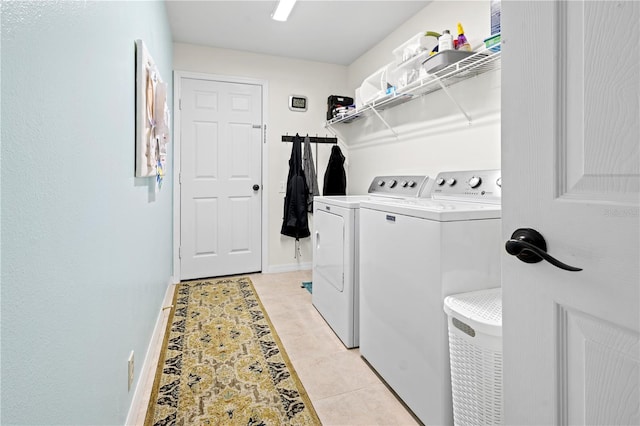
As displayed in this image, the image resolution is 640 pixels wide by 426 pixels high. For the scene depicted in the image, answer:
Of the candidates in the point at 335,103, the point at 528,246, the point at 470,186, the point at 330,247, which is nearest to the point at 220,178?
the point at 335,103

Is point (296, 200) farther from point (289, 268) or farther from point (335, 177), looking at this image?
point (289, 268)

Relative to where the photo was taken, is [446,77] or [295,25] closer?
[446,77]

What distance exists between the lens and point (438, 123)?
8.29ft

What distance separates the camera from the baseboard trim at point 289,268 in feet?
12.7

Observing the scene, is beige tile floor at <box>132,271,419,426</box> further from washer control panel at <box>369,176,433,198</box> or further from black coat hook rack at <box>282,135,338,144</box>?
black coat hook rack at <box>282,135,338,144</box>

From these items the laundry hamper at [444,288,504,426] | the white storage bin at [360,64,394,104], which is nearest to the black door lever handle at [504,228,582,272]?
the laundry hamper at [444,288,504,426]

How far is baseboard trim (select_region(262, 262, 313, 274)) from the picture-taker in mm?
3878

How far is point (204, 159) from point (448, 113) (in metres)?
2.44

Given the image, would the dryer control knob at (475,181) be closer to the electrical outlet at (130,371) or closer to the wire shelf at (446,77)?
the wire shelf at (446,77)

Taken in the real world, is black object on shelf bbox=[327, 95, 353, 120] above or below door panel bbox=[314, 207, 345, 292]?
above

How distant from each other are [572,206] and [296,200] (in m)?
3.22

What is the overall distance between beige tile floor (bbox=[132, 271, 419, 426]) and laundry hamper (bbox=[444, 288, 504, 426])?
0.39 metres

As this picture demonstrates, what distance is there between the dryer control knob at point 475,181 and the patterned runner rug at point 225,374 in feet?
4.88

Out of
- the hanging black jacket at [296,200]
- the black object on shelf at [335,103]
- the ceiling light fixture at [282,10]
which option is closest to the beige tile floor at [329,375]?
the hanging black jacket at [296,200]
